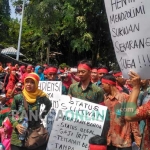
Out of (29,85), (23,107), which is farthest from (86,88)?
(23,107)

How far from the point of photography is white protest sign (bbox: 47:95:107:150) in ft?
19.8

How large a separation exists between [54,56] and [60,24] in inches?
138

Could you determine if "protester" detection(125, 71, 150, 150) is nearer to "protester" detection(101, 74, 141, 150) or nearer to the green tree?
"protester" detection(101, 74, 141, 150)

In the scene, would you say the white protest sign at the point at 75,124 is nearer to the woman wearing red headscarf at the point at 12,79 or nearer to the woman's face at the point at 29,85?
the woman's face at the point at 29,85

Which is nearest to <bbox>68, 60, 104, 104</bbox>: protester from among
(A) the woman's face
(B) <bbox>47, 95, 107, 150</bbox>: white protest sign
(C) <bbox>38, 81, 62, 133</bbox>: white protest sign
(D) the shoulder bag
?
(B) <bbox>47, 95, 107, 150</bbox>: white protest sign

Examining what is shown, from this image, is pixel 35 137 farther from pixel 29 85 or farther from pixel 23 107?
pixel 29 85

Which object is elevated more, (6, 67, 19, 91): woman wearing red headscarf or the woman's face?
(6, 67, 19, 91): woman wearing red headscarf

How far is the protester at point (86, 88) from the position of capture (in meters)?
5.73

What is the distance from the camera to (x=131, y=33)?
3.43 meters

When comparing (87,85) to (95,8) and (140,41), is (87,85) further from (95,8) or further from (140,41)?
(95,8)

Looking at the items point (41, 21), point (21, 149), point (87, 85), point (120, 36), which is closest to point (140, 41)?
point (120, 36)

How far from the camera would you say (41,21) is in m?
28.3

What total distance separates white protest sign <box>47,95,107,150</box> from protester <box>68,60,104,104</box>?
0.11 meters

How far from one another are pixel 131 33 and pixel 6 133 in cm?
362
